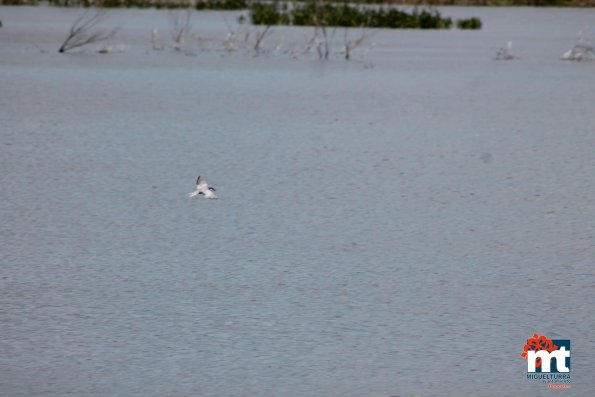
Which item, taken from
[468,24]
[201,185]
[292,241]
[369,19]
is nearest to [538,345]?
[292,241]

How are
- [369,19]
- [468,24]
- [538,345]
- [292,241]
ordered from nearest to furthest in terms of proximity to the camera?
[538,345] → [292,241] → [369,19] → [468,24]

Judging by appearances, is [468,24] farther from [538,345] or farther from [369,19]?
[538,345]

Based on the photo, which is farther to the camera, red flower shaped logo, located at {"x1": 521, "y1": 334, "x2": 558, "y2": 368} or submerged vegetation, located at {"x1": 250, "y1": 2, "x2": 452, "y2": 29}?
submerged vegetation, located at {"x1": 250, "y1": 2, "x2": 452, "y2": 29}

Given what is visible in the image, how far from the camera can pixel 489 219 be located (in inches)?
303

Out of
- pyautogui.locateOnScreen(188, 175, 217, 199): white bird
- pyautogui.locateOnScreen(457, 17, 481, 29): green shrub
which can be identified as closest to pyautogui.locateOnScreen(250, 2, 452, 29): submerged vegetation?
pyautogui.locateOnScreen(457, 17, 481, 29): green shrub

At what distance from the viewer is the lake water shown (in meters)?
4.68

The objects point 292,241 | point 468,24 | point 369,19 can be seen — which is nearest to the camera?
point 292,241

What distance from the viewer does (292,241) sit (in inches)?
276

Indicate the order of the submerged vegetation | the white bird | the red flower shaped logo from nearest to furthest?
the red flower shaped logo < the white bird < the submerged vegetation

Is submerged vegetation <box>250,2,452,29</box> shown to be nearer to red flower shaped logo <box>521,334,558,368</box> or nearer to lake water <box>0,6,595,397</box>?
lake water <box>0,6,595,397</box>

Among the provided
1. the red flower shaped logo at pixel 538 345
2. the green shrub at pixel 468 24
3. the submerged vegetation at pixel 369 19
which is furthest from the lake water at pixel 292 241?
the green shrub at pixel 468 24

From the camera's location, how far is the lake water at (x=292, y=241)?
4676mm

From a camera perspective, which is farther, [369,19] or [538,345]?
[369,19]

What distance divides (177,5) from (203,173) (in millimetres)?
35088
